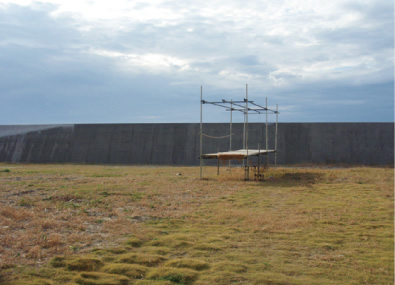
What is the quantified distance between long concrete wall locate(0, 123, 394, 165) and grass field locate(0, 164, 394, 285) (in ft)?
55.9

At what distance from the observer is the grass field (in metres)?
5.13

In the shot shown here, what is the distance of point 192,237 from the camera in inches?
273

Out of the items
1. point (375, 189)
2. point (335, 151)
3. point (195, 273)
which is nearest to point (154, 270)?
point (195, 273)

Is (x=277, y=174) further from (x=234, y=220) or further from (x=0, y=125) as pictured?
(x=0, y=125)

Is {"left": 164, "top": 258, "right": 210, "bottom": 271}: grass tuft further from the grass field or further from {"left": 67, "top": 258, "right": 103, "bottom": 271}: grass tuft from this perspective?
{"left": 67, "top": 258, "right": 103, "bottom": 271}: grass tuft

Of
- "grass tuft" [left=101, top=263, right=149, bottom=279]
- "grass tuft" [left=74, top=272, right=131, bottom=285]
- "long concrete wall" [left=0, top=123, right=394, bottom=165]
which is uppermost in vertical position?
"long concrete wall" [left=0, top=123, right=394, bottom=165]

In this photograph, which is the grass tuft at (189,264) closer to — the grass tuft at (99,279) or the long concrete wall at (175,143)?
the grass tuft at (99,279)

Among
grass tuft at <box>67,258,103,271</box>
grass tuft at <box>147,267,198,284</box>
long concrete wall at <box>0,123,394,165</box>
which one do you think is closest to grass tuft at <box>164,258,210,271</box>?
grass tuft at <box>147,267,198,284</box>

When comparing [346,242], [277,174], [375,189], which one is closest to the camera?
[346,242]

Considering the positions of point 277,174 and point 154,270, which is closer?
point 154,270

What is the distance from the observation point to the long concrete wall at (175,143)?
94.8ft

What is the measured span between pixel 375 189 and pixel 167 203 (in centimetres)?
764

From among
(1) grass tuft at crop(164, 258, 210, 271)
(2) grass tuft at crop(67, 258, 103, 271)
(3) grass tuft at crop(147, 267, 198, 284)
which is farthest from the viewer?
(1) grass tuft at crop(164, 258, 210, 271)

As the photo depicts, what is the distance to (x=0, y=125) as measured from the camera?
125 ft
